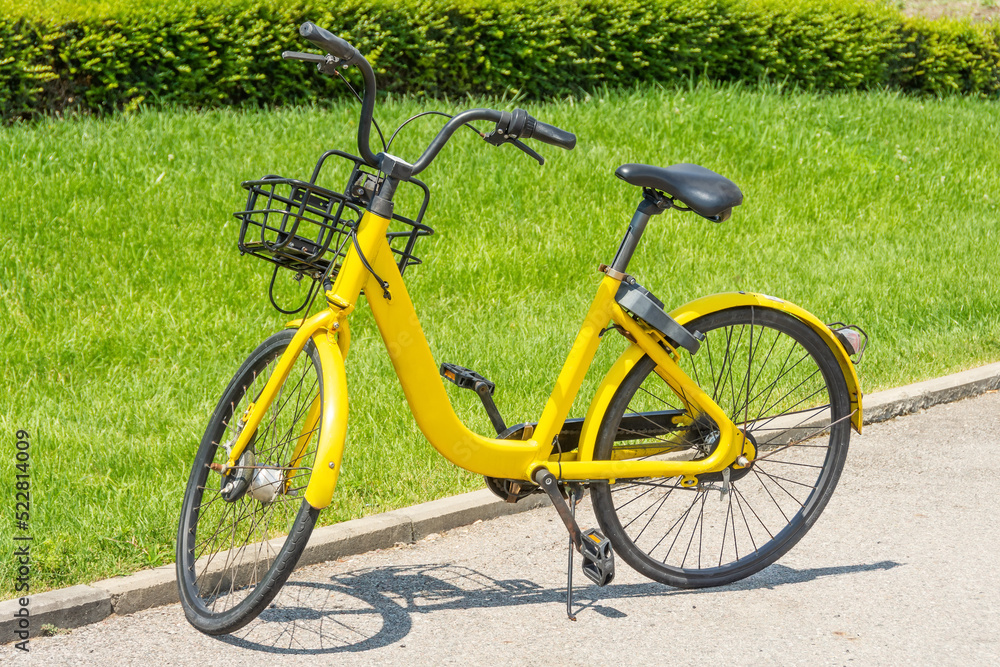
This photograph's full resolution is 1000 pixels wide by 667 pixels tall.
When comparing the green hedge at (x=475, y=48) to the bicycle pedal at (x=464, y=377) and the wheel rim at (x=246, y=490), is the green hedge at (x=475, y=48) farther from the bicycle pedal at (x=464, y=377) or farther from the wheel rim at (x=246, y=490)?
the bicycle pedal at (x=464, y=377)

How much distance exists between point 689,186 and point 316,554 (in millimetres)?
1864

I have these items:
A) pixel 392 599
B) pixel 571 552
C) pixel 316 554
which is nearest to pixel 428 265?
pixel 316 554

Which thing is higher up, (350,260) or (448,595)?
(350,260)

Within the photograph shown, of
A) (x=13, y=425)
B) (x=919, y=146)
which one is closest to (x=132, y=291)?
(x=13, y=425)

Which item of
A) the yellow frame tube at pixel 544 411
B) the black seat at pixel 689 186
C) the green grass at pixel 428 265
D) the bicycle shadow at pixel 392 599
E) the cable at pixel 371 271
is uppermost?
the black seat at pixel 689 186

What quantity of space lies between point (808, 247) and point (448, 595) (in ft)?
16.0

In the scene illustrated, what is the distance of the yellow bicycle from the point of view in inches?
128

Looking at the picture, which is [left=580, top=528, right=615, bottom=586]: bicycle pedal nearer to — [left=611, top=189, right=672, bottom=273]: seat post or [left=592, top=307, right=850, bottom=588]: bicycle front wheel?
[left=592, top=307, right=850, bottom=588]: bicycle front wheel

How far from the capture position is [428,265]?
693 centimetres

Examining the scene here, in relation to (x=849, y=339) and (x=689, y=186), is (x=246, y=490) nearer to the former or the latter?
(x=689, y=186)

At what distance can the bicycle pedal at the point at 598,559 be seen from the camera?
11.8ft

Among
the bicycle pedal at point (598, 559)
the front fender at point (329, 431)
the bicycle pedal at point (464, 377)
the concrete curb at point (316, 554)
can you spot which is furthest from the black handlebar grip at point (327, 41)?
the concrete curb at point (316, 554)

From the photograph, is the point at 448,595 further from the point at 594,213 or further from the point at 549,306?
the point at 594,213

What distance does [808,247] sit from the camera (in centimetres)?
786
